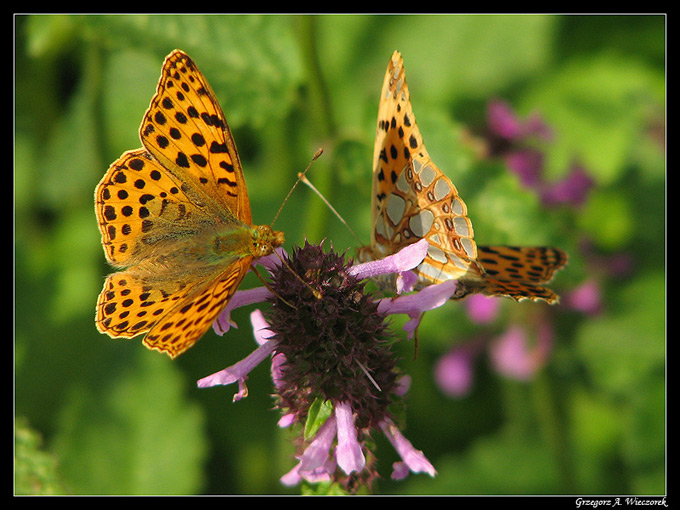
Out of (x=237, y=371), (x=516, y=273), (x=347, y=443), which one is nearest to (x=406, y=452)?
(x=347, y=443)

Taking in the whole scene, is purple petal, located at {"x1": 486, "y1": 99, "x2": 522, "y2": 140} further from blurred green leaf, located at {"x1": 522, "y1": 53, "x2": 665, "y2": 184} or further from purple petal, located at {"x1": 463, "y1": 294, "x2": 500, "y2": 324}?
purple petal, located at {"x1": 463, "y1": 294, "x2": 500, "y2": 324}

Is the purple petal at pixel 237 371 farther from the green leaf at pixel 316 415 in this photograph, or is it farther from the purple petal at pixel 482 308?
the purple petal at pixel 482 308

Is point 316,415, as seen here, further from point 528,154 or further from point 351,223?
point 528,154

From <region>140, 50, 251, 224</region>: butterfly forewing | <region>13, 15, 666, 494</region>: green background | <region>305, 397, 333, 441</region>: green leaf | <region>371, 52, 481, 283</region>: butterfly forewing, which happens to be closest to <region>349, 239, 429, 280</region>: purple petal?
<region>371, 52, 481, 283</region>: butterfly forewing

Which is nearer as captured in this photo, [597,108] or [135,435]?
[135,435]

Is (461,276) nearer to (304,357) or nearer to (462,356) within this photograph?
A: (304,357)
